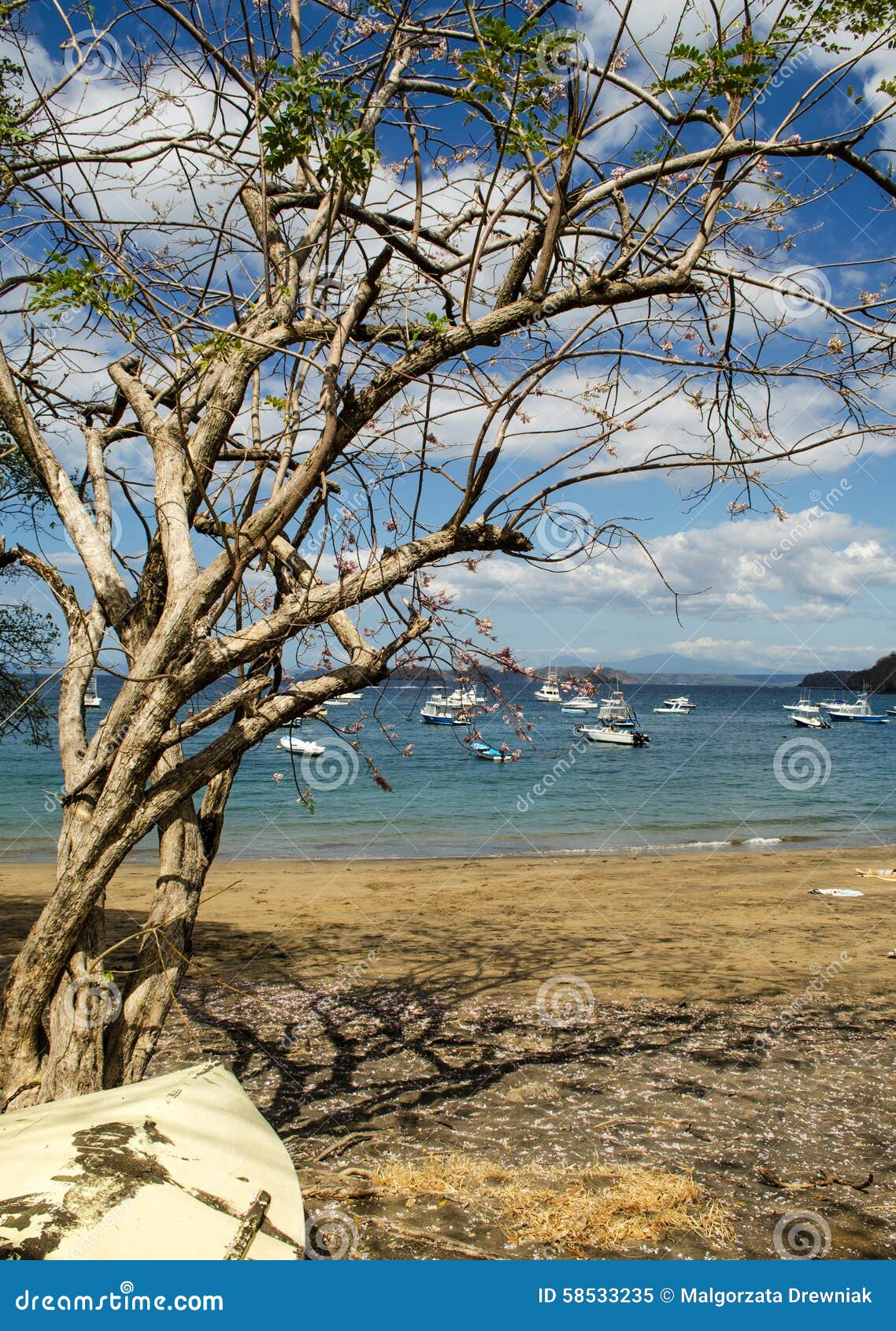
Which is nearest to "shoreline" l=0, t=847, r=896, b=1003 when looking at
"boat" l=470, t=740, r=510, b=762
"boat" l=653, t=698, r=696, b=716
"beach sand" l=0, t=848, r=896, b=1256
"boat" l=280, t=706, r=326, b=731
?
"beach sand" l=0, t=848, r=896, b=1256

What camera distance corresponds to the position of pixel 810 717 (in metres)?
77.9

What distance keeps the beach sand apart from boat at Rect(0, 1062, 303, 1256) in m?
0.81

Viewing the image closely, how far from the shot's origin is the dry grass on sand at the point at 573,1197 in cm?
375

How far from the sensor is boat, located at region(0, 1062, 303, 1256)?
8.46 feet

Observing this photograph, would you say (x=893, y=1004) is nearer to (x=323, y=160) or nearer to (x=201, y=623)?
(x=201, y=623)

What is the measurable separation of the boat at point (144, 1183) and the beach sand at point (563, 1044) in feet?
2.67

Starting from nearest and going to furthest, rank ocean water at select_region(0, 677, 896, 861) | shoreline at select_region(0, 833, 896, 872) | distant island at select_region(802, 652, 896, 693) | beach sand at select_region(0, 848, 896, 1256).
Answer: beach sand at select_region(0, 848, 896, 1256)
shoreline at select_region(0, 833, 896, 872)
ocean water at select_region(0, 677, 896, 861)
distant island at select_region(802, 652, 896, 693)

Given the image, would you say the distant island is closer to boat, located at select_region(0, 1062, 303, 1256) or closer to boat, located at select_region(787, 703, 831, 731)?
boat, located at select_region(787, 703, 831, 731)

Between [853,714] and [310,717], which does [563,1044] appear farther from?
[853,714]

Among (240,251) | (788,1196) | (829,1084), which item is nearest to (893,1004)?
(829,1084)

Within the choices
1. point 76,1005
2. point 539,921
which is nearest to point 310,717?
point 76,1005

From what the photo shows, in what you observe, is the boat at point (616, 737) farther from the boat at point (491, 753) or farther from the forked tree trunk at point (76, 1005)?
the forked tree trunk at point (76, 1005)

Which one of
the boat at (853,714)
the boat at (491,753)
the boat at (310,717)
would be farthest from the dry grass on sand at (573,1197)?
the boat at (853,714)

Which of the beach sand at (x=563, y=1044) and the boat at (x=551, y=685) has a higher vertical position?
the boat at (x=551, y=685)
